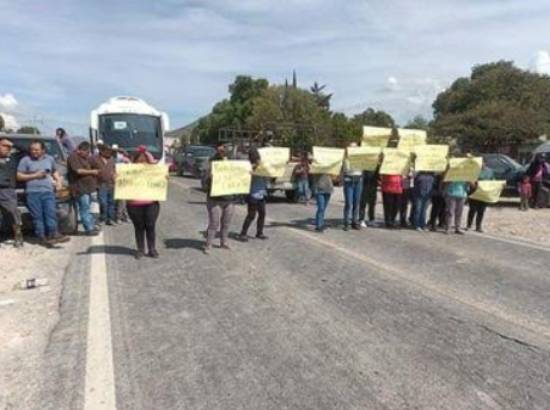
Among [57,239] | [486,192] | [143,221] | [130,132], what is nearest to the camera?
[143,221]

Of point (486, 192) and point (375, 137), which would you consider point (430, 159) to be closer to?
point (375, 137)

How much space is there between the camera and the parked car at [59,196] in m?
11.8

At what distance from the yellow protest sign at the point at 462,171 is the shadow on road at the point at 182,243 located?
221 inches

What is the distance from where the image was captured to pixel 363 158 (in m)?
14.2

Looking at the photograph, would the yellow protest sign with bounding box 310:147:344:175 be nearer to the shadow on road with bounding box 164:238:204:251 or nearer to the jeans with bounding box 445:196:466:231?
the jeans with bounding box 445:196:466:231

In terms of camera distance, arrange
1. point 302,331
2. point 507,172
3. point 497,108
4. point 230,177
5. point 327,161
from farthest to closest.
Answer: point 497,108 < point 507,172 < point 327,161 < point 230,177 < point 302,331

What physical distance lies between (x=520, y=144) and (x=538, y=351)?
52295 mm

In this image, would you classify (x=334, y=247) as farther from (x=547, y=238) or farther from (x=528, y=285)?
(x=547, y=238)

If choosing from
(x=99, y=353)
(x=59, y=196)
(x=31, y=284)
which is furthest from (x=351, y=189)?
(x=99, y=353)

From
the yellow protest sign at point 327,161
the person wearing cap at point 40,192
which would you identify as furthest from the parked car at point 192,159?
the person wearing cap at point 40,192

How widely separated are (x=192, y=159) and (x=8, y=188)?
82.4ft

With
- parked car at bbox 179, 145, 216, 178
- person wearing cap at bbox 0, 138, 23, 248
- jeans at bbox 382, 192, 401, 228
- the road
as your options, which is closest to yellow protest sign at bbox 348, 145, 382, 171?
jeans at bbox 382, 192, 401, 228

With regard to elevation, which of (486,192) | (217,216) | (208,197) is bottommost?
(486,192)

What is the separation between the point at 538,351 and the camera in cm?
581
